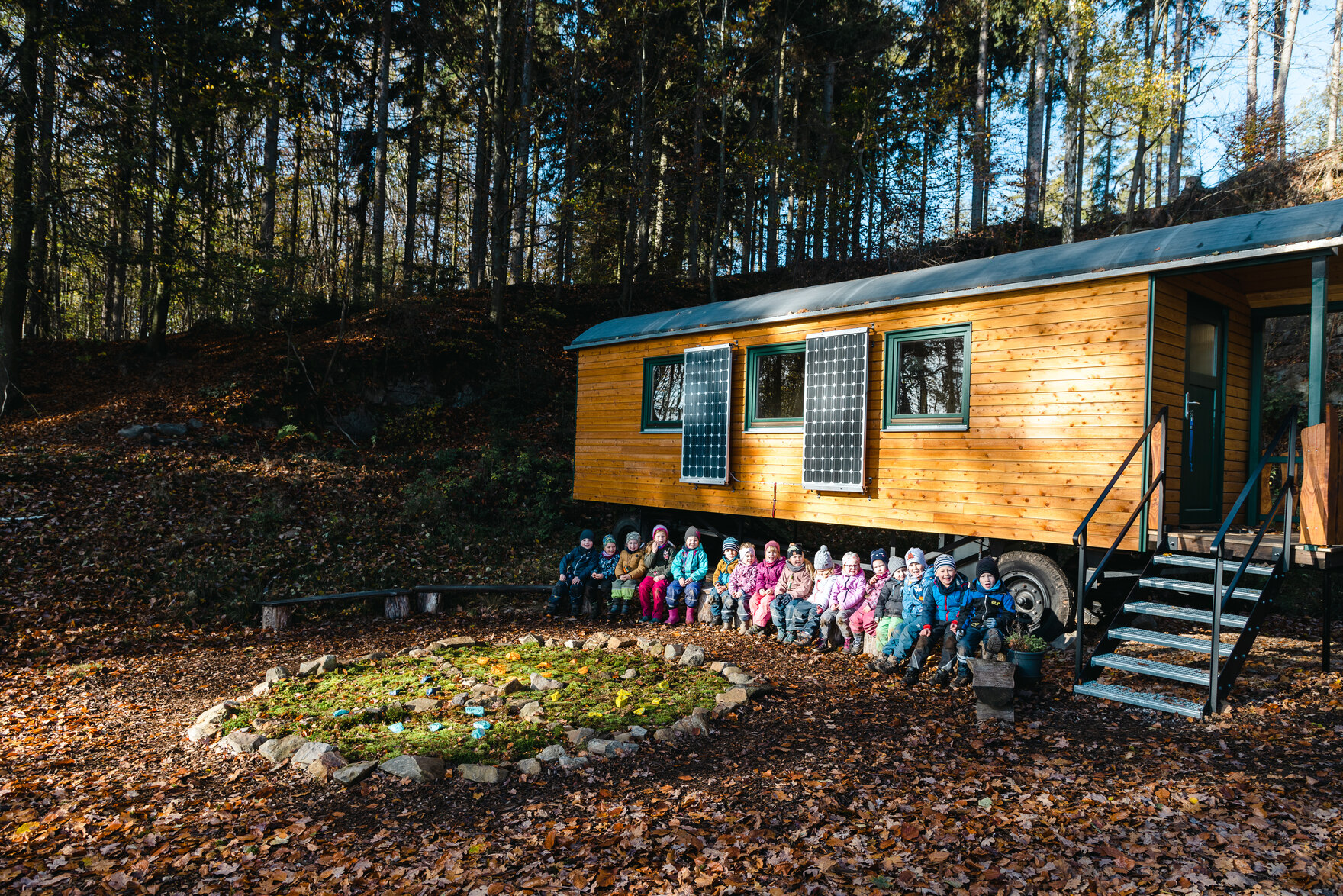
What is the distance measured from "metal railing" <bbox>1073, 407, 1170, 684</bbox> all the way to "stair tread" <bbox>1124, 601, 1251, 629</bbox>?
345mm

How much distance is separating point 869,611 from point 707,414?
3.64m

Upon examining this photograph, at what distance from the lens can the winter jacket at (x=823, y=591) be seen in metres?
7.71

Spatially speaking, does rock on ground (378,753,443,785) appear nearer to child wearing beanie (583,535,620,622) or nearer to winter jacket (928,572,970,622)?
winter jacket (928,572,970,622)

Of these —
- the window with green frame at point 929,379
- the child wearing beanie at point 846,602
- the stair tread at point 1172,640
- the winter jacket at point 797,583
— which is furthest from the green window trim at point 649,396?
the stair tread at point 1172,640

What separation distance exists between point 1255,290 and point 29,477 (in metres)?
15.3

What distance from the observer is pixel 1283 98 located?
19031 millimetres

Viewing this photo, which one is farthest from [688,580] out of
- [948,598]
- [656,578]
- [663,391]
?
[948,598]

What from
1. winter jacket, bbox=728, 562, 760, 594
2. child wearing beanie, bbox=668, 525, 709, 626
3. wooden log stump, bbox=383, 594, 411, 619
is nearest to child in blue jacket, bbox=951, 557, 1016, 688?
winter jacket, bbox=728, 562, 760, 594

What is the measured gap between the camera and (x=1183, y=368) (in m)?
6.76

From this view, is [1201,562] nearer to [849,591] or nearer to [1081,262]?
[1081,262]

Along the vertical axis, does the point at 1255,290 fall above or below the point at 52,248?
below

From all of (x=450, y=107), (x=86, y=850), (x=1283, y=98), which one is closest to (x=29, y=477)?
(x=86, y=850)

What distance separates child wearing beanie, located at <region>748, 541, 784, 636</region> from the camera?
27.3ft

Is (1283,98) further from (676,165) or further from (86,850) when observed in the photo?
(86,850)
